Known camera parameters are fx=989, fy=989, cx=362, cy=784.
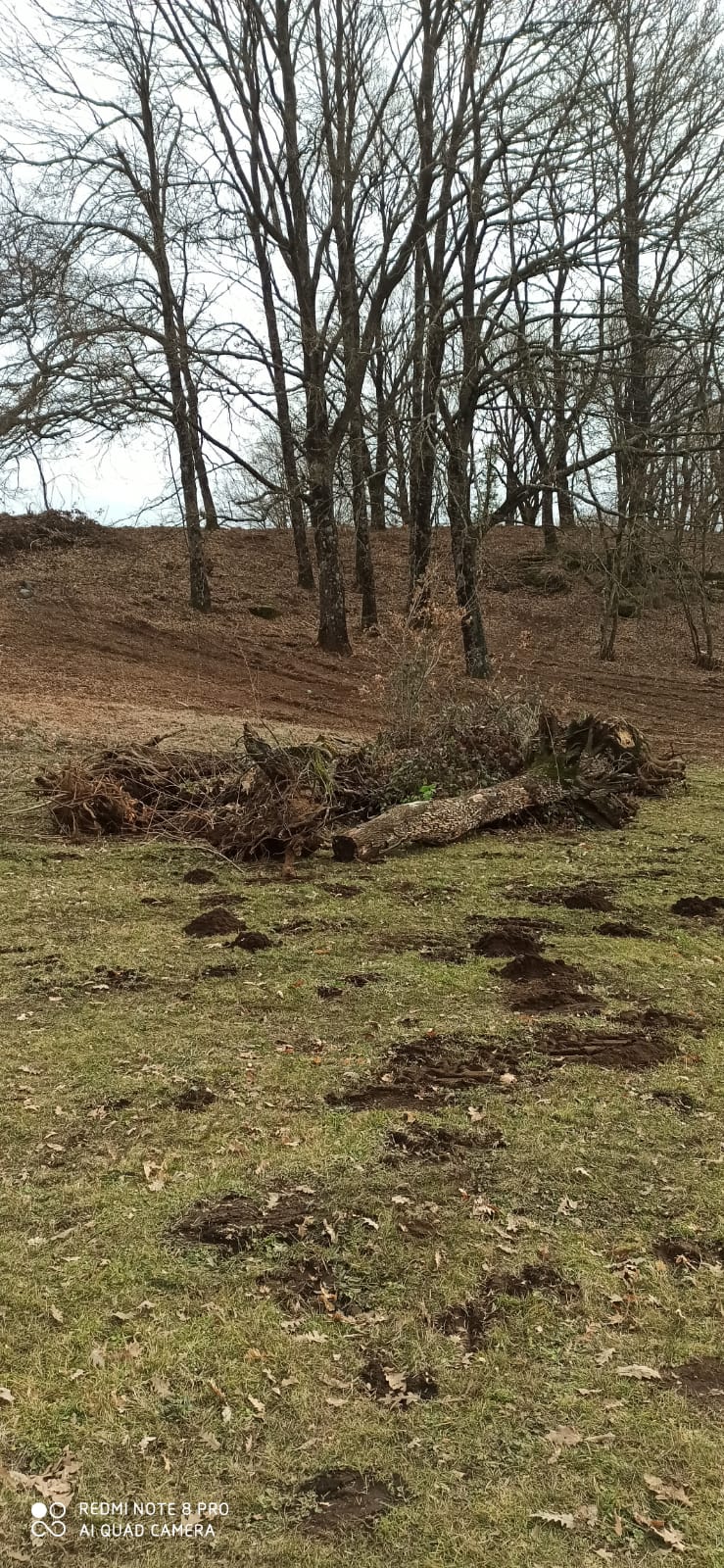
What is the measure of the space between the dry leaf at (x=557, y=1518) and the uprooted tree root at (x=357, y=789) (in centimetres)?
520

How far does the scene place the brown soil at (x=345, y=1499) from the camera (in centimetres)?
189

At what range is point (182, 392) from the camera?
1602cm

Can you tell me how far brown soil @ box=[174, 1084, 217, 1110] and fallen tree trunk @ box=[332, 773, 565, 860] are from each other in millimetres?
3587

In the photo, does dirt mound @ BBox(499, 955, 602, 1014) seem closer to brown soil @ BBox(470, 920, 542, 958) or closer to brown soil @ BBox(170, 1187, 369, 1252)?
brown soil @ BBox(470, 920, 542, 958)

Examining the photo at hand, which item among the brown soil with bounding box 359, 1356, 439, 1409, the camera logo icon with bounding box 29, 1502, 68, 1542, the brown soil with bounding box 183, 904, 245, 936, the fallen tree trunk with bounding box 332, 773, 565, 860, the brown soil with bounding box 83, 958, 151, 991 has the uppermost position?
the fallen tree trunk with bounding box 332, 773, 565, 860

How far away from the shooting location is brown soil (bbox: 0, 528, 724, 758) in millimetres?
12430

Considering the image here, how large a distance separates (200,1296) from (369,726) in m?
10.8

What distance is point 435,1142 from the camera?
3.29 m

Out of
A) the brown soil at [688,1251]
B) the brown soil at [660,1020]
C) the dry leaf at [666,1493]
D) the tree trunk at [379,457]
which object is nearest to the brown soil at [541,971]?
the brown soil at [660,1020]

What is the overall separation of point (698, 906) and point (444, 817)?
7.37 feet

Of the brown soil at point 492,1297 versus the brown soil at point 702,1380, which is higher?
the brown soil at point 492,1297

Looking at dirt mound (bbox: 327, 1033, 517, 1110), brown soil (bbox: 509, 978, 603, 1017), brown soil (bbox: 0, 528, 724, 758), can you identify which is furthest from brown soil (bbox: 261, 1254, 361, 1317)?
brown soil (bbox: 0, 528, 724, 758)

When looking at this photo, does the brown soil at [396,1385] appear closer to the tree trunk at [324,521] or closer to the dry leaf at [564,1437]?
the dry leaf at [564,1437]

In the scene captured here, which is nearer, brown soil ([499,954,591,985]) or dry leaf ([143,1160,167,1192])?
dry leaf ([143,1160,167,1192])
